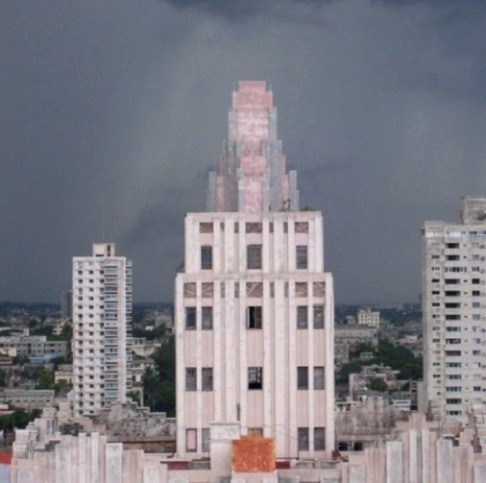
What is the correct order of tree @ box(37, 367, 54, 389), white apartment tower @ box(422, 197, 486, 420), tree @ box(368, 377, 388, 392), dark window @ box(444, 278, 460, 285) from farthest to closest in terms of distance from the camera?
tree @ box(37, 367, 54, 389) < tree @ box(368, 377, 388, 392) < dark window @ box(444, 278, 460, 285) < white apartment tower @ box(422, 197, 486, 420)

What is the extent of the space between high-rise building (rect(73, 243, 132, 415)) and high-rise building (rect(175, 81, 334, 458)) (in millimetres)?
55800

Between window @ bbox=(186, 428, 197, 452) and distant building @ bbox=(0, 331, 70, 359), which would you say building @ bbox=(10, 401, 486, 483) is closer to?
window @ bbox=(186, 428, 197, 452)

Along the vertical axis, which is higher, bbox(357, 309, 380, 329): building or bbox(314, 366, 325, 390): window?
bbox(357, 309, 380, 329): building

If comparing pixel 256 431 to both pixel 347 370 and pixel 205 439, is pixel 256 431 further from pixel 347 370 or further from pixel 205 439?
pixel 347 370

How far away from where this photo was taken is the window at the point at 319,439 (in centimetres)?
1648

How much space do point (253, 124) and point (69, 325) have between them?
10908 cm

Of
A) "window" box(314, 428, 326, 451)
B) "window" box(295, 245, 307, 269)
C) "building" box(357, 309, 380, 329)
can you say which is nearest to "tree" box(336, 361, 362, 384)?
"building" box(357, 309, 380, 329)

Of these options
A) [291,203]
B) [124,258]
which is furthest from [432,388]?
[291,203]

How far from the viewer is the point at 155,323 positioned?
11781cm

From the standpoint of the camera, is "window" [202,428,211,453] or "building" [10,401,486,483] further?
"window" [202,428,211,453]

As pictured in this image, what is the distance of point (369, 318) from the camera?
144125mm

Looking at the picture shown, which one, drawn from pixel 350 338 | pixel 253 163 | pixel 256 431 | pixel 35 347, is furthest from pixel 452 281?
pixel 350 338

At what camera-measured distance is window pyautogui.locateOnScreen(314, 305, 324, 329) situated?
16.4 m

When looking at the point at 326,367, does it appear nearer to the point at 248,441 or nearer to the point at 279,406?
the point at 279,406
